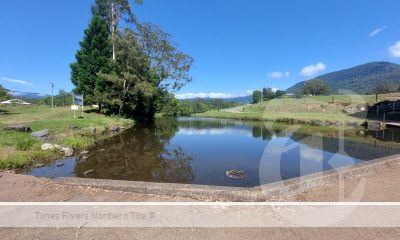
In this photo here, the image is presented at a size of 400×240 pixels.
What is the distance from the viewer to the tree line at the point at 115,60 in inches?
1032

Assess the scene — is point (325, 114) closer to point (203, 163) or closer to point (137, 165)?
point (203, 163)

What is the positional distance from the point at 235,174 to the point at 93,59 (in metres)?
24.8

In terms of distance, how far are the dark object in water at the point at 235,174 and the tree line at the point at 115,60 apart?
1991 cm

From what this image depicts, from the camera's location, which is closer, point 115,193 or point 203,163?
point 115,193

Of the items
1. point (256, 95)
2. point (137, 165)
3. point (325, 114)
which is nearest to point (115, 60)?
point (137, 165)

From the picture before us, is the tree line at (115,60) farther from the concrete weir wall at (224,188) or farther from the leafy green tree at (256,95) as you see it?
the leafy green tree at (256,95)

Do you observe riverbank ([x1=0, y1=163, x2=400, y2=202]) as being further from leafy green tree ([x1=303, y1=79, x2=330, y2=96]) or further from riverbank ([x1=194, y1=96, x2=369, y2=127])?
leafy green tree ([x1=303, y1=79, x2=330, y2=96])

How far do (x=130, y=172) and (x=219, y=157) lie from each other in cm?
401

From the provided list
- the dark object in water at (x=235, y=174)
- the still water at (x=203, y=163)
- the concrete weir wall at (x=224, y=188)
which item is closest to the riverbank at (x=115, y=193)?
the concrete weir wall at (x=224, y=188)

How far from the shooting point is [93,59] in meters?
27.5

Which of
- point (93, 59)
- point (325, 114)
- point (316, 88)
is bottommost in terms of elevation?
point (325, 114)

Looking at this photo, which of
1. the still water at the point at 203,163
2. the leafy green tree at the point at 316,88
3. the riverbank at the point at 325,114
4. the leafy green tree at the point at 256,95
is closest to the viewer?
the still water at the point at 203,163

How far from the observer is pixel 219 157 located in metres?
10.8

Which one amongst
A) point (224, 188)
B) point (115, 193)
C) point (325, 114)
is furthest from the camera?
point (325, 114)
